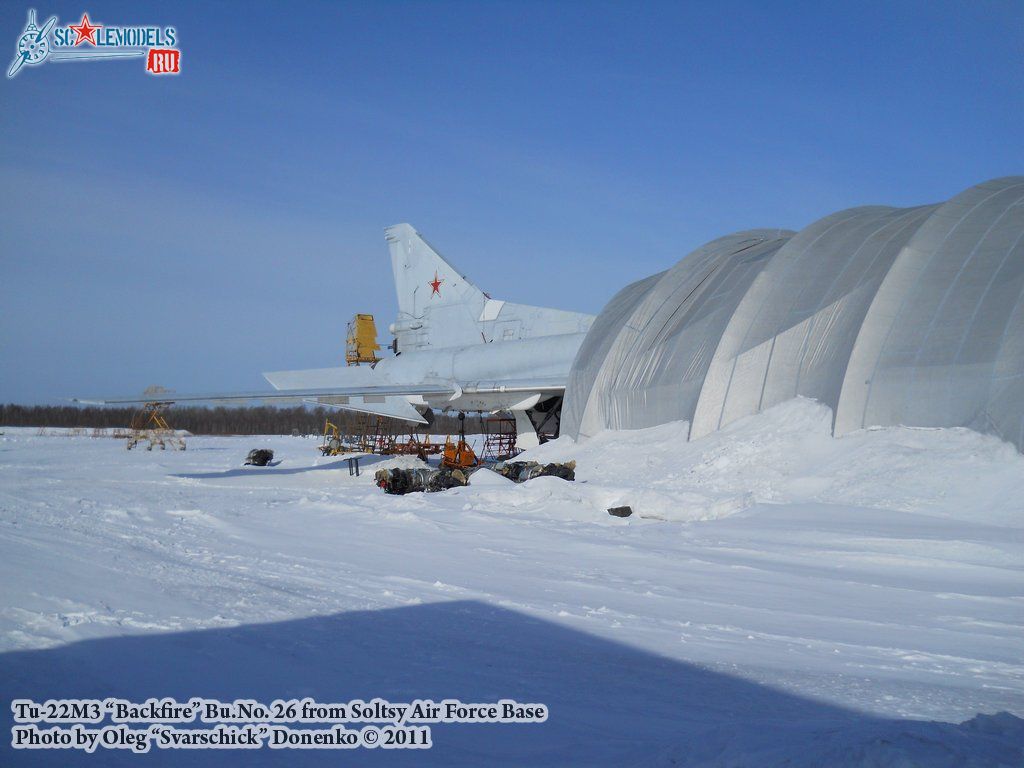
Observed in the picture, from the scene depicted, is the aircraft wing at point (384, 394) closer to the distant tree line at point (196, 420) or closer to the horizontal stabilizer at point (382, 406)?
the horizontal stabilizer at point (382, 406)

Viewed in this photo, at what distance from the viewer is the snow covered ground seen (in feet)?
13.1

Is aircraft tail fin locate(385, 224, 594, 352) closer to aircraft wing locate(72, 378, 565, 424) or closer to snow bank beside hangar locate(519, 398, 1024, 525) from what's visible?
aircraft wing locate(72, 378, 565, 424)

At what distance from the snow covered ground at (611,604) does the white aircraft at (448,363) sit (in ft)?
27.0

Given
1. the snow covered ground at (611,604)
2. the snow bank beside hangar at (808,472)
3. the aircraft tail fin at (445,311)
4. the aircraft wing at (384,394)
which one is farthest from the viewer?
the aircraft tail fin at (445,311)

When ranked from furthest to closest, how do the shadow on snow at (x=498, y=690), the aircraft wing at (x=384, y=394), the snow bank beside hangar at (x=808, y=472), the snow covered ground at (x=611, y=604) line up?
the aircraft wing at (x=384, y=394)
the snow bank beside hangar at (x=808, y=472)
the snow covered ground at (x=611, y=604)
the shadow on snow at (x=498, y=690)

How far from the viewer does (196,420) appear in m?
92.6

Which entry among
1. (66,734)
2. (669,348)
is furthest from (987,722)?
(669,348)

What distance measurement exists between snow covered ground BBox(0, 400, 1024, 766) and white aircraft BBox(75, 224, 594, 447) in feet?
27.0

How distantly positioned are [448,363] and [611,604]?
18.6 metres

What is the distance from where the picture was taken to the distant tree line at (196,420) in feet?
275

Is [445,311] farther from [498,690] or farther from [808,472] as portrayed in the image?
[498,690]

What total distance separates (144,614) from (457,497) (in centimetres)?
817

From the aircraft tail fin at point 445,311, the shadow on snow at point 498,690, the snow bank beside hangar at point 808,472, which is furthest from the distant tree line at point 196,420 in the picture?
the shadow on snow at point 498,690

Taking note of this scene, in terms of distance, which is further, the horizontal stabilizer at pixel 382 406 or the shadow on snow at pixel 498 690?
the horizontal stabilizer at pixel 382 406
